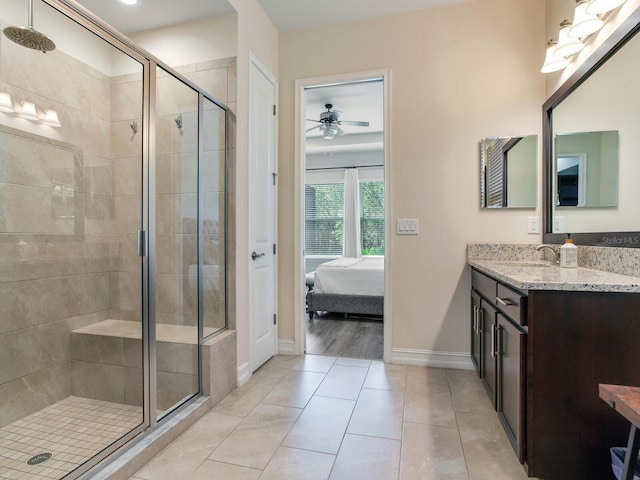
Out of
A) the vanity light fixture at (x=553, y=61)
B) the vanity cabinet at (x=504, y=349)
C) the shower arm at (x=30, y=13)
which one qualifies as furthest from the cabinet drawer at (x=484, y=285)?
the shower arm at (x=30, y=13)

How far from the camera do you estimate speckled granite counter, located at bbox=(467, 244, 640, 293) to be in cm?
136

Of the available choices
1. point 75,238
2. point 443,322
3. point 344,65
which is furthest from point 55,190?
point 443,322

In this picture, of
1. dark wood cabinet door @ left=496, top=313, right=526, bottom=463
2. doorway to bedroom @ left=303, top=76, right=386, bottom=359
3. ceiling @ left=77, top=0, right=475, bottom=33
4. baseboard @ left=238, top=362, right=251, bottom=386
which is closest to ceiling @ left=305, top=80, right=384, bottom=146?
doorway to bedroom @ left=303, top=76, right=386, bottom=359

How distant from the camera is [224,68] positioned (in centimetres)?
249

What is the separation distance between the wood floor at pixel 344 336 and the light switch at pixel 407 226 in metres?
1.12

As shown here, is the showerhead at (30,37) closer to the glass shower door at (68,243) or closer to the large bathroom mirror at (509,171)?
the glass shower door at (68,243)

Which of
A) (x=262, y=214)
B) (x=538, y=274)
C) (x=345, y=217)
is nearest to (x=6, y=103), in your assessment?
(x=262, y=214)

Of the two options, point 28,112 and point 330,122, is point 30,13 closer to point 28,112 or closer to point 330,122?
point 28,112

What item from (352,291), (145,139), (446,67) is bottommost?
(352,291)

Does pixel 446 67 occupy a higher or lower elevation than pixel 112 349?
higher

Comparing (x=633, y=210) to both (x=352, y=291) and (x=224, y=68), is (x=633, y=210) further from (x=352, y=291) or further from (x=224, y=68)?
(x=352, y=291)

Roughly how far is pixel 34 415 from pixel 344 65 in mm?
3329

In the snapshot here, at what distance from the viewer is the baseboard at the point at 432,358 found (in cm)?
280

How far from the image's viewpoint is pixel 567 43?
2109mm
